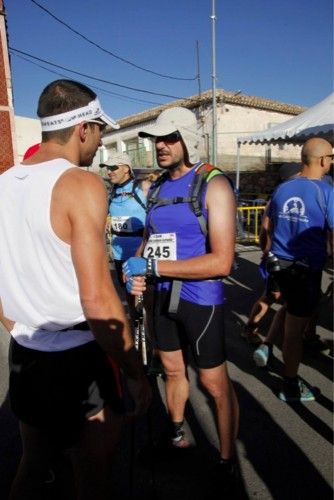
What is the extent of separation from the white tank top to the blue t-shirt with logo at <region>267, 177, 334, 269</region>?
6.87 ft

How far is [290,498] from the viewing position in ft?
6.76

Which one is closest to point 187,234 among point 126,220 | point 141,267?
point 141,267

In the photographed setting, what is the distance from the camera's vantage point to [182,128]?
213 cm

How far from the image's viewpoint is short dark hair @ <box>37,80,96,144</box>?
140 cm

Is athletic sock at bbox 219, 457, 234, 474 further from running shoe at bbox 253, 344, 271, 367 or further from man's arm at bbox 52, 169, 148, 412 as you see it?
running shoe at bbox 253, 344, 271, 367

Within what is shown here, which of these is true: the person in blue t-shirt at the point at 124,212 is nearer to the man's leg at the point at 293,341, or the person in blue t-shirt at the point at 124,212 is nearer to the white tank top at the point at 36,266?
the man's leg at the point at 293,341

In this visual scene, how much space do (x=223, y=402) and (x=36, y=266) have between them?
1.32 m

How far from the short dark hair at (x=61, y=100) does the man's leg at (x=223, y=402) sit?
1.42m

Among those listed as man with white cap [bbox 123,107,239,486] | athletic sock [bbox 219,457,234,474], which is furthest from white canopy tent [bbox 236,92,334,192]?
athletic sock [bbox 219,457,234,474]

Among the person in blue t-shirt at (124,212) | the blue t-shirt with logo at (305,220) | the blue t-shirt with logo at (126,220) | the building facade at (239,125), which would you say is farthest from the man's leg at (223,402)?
the building facade at (239,125)

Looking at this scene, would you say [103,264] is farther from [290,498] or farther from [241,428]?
[241,428]

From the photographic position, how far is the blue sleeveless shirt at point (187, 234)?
6.71 feet

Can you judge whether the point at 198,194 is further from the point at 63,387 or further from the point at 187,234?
the point at 63,387

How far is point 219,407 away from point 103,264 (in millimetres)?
1239
